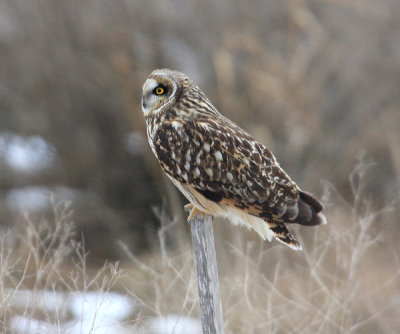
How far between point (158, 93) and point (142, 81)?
14.0 ft

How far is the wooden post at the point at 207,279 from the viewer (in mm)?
2715

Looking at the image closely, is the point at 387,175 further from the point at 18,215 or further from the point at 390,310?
the point at 18,215

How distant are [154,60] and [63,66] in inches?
40.2

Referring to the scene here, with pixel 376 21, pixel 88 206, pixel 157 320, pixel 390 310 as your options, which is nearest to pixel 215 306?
pixel 157 320

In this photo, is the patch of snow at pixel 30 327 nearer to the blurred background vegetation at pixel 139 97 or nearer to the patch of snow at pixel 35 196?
the blurred background vegetation at pixel 139 97

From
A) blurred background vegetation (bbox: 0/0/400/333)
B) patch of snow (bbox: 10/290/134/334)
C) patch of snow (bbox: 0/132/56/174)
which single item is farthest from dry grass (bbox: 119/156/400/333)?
patch of snow (bbox: 0/132/56/174)

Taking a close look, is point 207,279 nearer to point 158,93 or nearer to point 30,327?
point 158,93

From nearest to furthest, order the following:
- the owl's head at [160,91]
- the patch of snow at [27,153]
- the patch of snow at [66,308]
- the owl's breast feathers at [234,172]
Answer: the owl's breast feathers at [234,172] → the patch of snow at [66,308] → the owl's head at [160,91] → the patch of snow at [27,153]

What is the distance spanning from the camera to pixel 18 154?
8148mm

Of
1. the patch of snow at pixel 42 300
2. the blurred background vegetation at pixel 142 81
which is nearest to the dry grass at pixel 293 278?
the patch of snow at pixel 42 300

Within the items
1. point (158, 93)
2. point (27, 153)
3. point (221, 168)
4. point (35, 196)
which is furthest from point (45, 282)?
point (27, 153)

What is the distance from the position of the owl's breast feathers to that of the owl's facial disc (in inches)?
7.5

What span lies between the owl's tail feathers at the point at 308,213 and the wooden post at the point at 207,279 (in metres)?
0.37

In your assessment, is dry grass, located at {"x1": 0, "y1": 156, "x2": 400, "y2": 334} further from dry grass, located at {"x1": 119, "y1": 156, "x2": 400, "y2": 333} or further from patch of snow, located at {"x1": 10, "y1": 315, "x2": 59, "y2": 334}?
patch of snow, located at {"x1": 10, "y1": 315, "x2": 59, "y2": 334}
